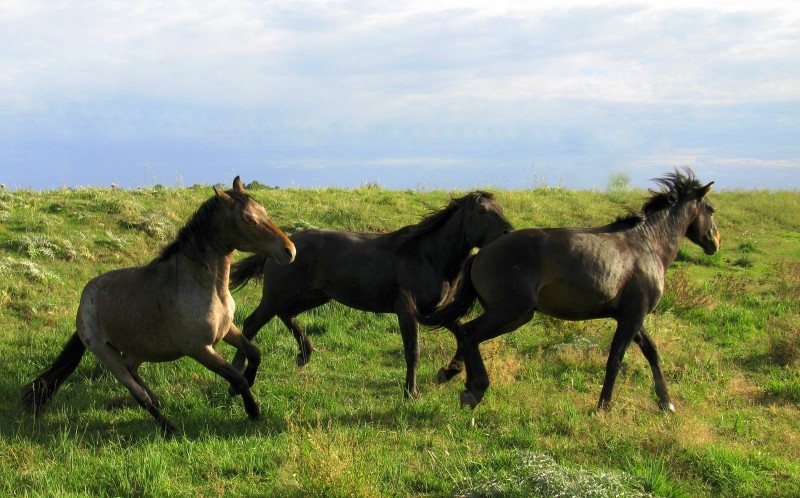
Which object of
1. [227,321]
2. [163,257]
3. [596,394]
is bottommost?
[596,394]

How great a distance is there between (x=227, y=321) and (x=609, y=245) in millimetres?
3878

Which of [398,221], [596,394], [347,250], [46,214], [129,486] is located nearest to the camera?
[129,486]

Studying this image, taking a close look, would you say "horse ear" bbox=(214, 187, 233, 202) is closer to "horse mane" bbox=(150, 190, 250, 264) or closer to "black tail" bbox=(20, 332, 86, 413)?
"horse mane" bbox=(150, 190, 250, 264)

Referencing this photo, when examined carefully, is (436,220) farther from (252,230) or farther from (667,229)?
(252,230)

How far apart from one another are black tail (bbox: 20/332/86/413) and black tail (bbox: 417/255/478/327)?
3577 millimetres

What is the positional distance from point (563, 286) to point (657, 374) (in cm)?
151

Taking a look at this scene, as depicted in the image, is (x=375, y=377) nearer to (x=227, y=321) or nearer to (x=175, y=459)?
(x=227, y=321)

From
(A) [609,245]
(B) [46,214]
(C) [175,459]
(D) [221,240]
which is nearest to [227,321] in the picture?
(D) [221,240]

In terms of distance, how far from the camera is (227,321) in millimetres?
7031

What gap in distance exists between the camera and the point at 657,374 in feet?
26.2

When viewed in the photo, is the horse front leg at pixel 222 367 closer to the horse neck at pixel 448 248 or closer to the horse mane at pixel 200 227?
the horse mane at pixel 200 227

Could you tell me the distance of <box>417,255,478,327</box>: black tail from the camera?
8.03 meters

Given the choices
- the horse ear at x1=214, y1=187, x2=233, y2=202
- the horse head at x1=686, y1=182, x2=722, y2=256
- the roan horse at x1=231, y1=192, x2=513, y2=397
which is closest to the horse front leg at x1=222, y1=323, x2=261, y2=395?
the horse ear at x1=214, y1=187, x2=233, y2=202

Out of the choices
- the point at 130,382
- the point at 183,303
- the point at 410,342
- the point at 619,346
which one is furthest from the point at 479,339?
the point at 130,382
